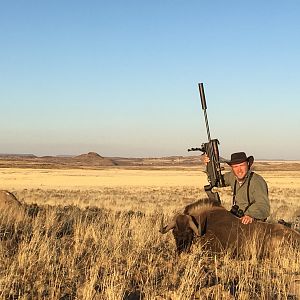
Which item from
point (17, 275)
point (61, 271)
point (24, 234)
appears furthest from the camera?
point (24, 234)

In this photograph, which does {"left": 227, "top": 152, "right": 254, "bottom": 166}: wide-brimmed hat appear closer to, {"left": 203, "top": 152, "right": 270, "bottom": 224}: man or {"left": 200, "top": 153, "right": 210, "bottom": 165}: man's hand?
{"left": 203, "top": 152, "right": 270, "bottom": 224}: man

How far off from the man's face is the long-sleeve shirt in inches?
4.7

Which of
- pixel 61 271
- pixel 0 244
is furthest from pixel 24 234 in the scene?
pixel 61 271

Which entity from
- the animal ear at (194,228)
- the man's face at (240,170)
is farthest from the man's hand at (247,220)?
the man's face at (240,170)

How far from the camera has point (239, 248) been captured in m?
7.55

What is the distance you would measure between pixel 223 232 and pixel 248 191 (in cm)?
95

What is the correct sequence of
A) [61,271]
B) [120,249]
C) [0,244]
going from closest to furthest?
[61,271], [0,244], [120,249]

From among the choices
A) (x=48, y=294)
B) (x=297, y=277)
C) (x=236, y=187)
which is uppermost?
(x=236, y=187)

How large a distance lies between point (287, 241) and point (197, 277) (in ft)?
7.79

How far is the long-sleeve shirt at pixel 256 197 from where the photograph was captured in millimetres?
8203

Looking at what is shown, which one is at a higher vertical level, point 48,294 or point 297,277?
point 48,294

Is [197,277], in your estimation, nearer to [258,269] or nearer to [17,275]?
[258,269]

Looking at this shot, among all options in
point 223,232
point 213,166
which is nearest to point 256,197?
point 223,232

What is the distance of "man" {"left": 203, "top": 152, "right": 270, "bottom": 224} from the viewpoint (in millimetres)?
8141
